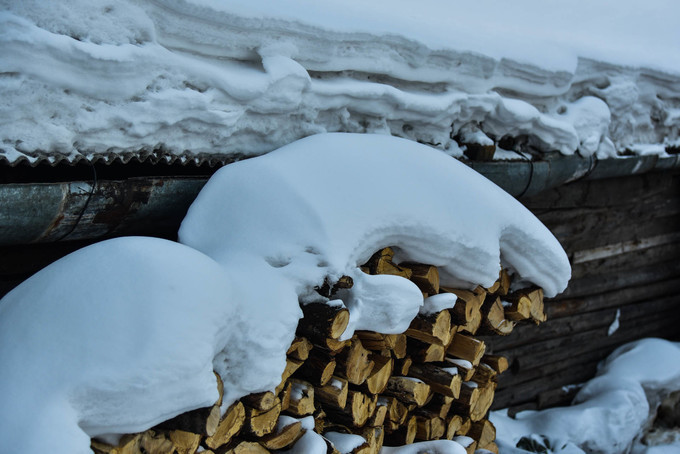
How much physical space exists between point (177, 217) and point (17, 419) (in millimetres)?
847

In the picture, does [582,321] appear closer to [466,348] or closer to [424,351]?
[466,348]

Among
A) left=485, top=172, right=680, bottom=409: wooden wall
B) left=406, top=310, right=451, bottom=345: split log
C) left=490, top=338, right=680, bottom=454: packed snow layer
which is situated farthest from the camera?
left=485, top=172, right=680, bottom=409: wooden wall

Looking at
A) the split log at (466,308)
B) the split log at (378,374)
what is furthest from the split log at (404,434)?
the split log at (466,308)

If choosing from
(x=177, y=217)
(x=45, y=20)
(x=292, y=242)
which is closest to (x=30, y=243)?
(x=177, y=217)

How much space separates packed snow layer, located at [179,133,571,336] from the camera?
178 cm

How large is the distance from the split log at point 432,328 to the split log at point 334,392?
349 millimetres

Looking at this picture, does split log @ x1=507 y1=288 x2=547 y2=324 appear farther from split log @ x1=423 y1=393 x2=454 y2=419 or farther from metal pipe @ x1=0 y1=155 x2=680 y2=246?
metal pipe @ x1=0 y1=155 x2=680 y2=246

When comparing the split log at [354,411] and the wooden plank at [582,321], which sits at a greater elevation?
the split log at [354,411]

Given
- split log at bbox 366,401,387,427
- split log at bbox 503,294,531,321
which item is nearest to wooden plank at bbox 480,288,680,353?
split log at bbox 503,294,531,321

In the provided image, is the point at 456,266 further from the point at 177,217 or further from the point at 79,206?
the point at 79,206

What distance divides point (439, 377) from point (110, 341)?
1.22 m

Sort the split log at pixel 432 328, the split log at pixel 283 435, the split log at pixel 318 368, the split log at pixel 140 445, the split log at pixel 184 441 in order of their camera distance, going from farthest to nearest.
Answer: the split log at pixel 432 328, the split log at pixel 318 368, the split log at pixel 283 435, the split log at pixel 184 441, the split log at pixel 140 445

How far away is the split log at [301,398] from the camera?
5.93 ft

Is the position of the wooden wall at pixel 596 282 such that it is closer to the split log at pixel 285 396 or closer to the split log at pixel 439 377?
the split log at pixel 439 377
